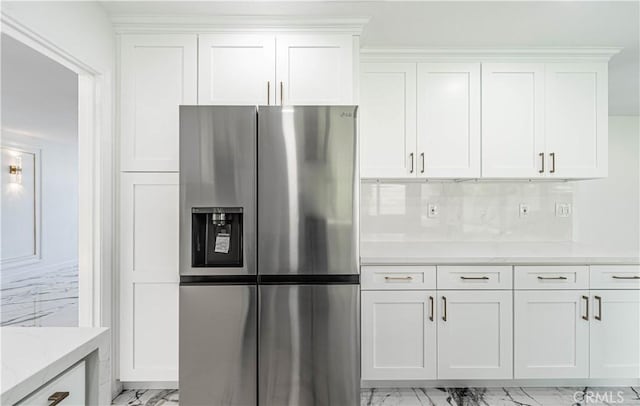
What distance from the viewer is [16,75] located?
2.95m

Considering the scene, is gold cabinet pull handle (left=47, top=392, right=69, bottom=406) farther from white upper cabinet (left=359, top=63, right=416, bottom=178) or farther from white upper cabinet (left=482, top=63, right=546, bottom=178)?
white upper cabinet (left=482, top=63, right=546, bottom=178)

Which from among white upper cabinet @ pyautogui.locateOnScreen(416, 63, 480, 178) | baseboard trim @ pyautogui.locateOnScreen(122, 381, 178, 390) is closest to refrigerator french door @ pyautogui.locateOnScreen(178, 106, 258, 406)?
baseboard trim @ pyautogui.locateOnScreen(122, 381, 178, 390)

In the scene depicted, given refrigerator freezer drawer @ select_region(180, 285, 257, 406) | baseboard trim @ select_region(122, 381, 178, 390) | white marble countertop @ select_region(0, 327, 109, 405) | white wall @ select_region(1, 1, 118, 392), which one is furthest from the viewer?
baseboard trim @ select_region(122, 381, 178, 390)

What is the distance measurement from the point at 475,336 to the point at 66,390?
2132 millimetres

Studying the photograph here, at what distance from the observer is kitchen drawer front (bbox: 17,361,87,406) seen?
74cm

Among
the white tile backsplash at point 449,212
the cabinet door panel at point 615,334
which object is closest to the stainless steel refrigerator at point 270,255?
the white tile backsplash at point 449,212

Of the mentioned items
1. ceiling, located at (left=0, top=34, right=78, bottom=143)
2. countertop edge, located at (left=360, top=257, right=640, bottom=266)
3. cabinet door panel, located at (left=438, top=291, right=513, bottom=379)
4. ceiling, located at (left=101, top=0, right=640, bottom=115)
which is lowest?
cabinet door panel, located at (left=438, top=291, right=513, bottom=379)

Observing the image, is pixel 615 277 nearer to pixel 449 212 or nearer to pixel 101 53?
pixel 449 212

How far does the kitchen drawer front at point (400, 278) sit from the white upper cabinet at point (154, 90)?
139 cm

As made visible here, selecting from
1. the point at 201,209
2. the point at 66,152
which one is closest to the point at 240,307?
the point at 201,209

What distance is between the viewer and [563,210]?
9.50 ft

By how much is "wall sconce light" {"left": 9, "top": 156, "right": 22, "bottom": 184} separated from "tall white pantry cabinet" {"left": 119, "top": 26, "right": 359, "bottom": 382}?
4118 millimetres

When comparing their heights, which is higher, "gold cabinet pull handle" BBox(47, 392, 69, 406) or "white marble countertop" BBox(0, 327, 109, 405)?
"white marble countertop" BBox(0, 327, 109, 405)

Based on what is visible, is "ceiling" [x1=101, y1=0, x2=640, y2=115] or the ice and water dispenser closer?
the ice and water dispenser
